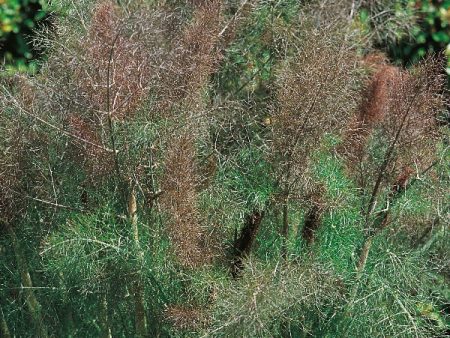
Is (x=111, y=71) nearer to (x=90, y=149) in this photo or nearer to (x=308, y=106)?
(x=90, y=149)

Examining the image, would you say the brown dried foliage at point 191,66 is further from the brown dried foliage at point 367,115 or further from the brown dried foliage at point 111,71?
the brown dried foliage at point 367,115

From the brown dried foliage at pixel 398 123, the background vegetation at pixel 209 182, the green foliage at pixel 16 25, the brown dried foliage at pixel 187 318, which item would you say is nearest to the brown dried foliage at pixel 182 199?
the background vegetation at pixel 209 182

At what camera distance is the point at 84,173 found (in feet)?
12.6

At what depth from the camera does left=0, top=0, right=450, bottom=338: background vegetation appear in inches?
142

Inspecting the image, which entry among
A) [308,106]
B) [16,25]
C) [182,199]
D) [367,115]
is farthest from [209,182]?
[16,25]

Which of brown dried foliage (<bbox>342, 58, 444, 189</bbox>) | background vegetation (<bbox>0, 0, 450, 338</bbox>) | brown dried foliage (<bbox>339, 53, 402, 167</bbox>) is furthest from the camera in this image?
brown dried foliage (<bbox>339, 53, 402, 167</bbox>)

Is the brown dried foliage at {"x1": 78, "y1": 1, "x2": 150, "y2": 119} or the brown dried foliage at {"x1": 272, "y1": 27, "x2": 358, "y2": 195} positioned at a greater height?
the brown dried foliage at {"x1": 78, "y1": 1, "x2": 150, "y2": 119}

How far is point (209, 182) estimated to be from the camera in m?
3.95

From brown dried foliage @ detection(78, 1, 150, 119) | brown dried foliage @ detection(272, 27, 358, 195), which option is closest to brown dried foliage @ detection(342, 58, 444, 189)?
brown dried foliage @ detection(272, 27, 358, 195)

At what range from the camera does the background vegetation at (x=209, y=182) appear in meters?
3.60

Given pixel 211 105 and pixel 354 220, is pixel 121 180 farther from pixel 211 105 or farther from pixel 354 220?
pixel 354 220

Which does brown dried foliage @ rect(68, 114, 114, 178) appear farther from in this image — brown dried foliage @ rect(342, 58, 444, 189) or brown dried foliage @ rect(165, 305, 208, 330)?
brown dried foliage @ rect(342, 58, 444, 189)

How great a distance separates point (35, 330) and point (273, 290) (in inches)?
48.5

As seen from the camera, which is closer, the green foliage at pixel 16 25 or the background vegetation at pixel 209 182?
the background vegetation at pixel 209 182
